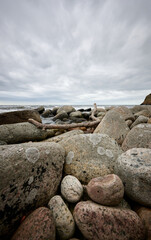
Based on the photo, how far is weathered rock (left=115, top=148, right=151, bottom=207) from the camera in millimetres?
1724

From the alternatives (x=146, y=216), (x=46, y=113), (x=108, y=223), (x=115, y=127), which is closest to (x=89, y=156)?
(x=108, y=223)

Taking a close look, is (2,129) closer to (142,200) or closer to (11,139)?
(11,139)

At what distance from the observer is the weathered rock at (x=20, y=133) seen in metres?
4.39

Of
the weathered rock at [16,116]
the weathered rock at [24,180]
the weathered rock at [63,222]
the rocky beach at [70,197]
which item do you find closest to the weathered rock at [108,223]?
the rocky beach at [70,197]

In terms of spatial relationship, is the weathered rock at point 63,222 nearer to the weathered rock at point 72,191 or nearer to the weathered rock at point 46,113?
the weathered rock at point 72,191

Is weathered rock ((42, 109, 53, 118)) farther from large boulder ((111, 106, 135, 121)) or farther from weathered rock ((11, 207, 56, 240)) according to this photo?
weathered rock ((11, 207, 56, 240))

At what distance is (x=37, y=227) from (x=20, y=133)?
150 inches

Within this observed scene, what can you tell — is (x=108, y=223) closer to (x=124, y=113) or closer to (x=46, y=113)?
(x=124, y=113)

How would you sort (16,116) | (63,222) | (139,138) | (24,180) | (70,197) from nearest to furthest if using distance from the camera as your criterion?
(63,222) < (24,180) < (70,197) < (139,138) < (16,116)

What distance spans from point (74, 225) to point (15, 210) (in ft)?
3.03

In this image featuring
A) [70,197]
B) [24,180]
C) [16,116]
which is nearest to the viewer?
[24,180]

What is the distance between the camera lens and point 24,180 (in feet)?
5.80

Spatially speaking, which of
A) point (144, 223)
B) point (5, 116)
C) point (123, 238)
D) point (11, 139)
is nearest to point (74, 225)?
point (123, 238)

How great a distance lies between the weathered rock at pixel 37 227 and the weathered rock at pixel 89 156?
994 millimetres
